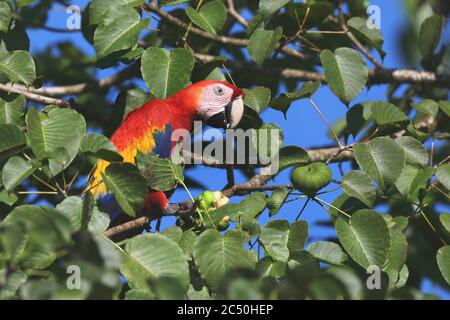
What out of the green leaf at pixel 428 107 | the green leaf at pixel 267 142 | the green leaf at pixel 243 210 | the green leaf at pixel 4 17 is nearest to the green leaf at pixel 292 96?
the green leaf at pixel 267 142

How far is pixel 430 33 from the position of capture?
4492 millimetres

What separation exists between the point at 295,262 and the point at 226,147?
4.19ft

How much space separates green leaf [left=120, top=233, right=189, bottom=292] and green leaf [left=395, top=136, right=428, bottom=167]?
4.30 feet

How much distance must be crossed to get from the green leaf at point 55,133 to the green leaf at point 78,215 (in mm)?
144

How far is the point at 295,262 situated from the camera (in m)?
2.80

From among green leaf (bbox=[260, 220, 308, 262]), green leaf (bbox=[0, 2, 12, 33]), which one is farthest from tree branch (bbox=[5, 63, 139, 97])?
green leaf (bbox=[260, 220, 308, 262])

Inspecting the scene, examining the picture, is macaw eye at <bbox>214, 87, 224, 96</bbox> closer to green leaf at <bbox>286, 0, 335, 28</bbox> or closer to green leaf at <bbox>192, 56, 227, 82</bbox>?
green leaf at <bbox>192, 56, 227, 82</bbox>

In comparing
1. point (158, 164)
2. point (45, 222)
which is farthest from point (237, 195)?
point (45, 222)

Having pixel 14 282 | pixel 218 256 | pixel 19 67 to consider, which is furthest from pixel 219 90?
pixel 14 282

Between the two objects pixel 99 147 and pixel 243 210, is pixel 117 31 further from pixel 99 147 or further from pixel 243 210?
pixel 243 210

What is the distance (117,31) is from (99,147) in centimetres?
108

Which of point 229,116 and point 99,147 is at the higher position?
point 99,147

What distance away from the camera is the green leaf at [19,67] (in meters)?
3.38
